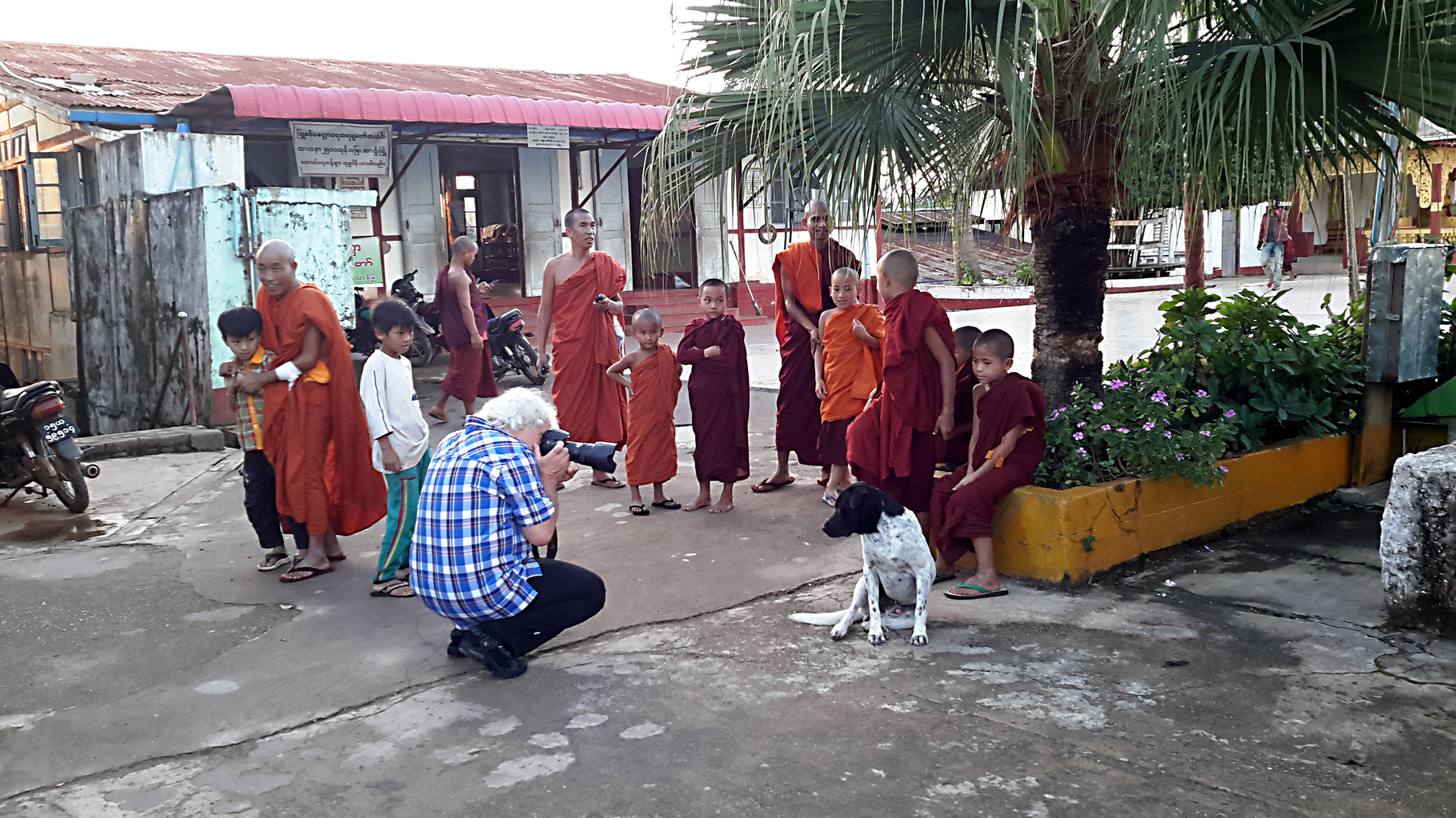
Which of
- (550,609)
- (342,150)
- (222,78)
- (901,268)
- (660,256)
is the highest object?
(222,78)

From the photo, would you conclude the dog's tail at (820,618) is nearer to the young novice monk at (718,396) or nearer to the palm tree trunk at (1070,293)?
the palm tree trunk at (1070,293)

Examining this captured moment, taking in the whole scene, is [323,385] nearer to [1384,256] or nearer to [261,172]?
[1384,256]

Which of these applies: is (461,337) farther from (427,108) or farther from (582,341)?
(427,108)

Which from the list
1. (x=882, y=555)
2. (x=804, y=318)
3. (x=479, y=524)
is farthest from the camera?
(x=804, y=318)

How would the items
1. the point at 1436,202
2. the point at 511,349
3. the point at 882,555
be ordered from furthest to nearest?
the point at 1436,202
the point at 511,349
the point at 882,555

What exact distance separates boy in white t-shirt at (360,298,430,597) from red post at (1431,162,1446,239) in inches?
648

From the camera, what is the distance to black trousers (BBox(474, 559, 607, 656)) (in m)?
3.91

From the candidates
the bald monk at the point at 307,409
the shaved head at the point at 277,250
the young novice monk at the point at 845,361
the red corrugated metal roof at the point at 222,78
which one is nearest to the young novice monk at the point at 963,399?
the young novice monk at the point at 845,361

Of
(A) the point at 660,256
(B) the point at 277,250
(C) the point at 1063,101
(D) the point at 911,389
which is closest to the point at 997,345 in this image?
(D) the point at 911,389

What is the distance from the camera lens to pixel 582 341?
23.0 ft

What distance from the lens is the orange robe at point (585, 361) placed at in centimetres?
702

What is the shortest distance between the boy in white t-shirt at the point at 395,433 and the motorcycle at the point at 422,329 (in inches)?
304

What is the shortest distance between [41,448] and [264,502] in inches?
99.8

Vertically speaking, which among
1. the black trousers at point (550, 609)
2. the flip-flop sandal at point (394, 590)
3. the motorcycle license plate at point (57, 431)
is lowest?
the flip-flop sandal at point (394, 590)
